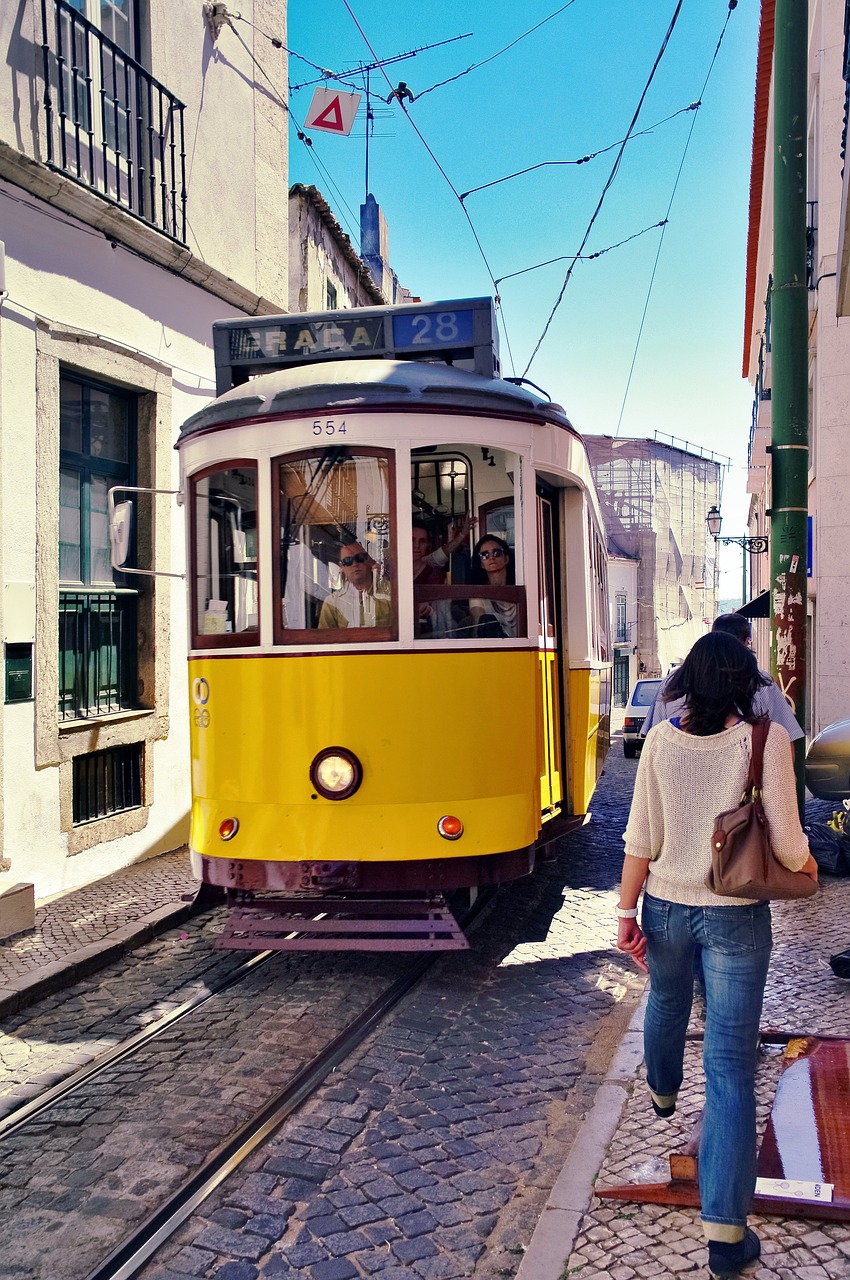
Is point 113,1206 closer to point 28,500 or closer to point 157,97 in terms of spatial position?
point 28,500

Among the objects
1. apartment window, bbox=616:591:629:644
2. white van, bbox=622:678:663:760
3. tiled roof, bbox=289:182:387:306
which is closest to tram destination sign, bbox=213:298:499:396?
tiled roof, bbox=289:182:387:306

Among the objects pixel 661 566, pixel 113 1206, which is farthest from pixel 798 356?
pixel 661 566

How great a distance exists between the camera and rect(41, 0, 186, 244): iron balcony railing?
→ 7582 mm

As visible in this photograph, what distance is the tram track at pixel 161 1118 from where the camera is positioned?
3322mm

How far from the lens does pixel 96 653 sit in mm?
8406

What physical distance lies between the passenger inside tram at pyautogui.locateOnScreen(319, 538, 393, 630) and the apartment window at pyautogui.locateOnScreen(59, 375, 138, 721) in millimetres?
3351

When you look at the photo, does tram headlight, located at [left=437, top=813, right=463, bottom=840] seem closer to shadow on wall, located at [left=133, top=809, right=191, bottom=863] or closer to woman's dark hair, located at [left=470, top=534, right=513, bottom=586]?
woman's dark hair, located at [left=470, top=534, right=513, bottom=586]

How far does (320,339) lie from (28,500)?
2482 mm

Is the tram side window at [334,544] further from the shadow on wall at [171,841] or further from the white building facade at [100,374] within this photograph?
the shadow on wall at [171,841]

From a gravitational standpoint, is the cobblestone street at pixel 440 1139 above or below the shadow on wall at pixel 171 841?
below

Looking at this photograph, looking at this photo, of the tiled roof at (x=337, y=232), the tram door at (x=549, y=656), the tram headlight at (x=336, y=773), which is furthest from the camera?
the tiled roof at (x=337, y=232)

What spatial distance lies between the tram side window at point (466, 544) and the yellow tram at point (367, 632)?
0.01 m

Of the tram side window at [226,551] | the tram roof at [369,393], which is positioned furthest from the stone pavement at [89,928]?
the tram roof at [369,393]

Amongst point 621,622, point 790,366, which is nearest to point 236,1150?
point 790,366
